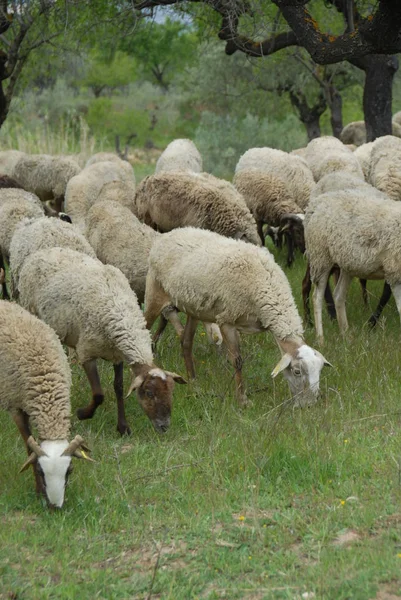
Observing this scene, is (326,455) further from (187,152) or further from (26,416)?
(187,152)

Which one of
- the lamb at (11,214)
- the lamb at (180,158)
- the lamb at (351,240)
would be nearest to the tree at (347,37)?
the lamb at (351,240)

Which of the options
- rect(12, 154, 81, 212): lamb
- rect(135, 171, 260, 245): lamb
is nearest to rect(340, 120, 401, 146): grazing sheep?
rect(12, 154, 81, 212): lamb

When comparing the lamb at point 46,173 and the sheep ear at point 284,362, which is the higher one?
the lamb at point 46,173

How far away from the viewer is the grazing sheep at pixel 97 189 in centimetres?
1267

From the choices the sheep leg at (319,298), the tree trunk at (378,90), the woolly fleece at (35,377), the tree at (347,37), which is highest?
the tree at (347,37)

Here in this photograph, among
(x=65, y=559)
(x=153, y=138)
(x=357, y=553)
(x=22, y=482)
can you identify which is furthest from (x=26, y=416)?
(x=153, y=138)

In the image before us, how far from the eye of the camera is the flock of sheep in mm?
6215

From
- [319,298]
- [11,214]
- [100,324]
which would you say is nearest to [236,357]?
[100,324]

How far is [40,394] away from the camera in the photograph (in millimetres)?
6047

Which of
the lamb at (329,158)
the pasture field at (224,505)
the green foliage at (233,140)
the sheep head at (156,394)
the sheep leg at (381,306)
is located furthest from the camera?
the green foliage at (233,140)

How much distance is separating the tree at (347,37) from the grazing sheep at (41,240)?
3.23 meters

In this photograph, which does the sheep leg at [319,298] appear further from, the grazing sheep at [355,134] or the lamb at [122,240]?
the grazing sheep at [355,134]

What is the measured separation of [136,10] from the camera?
1198 cm

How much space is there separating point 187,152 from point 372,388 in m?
8.36
